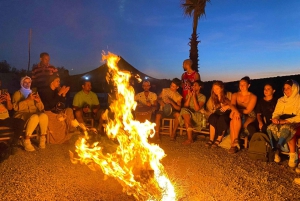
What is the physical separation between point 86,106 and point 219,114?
3.88 m

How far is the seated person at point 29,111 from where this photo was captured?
697cm

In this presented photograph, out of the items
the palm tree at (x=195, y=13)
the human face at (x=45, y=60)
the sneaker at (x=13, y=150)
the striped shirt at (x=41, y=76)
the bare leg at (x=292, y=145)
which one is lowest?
the sneaker at (x=13, y=150)

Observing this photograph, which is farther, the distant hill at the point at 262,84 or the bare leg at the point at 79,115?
the distant hill at the point at 262,84

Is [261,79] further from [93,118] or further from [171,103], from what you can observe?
[93,118]

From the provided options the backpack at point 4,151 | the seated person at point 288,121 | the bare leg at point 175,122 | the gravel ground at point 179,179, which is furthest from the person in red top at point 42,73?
the seated person at point 288,121

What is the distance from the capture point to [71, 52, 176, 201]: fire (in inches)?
162

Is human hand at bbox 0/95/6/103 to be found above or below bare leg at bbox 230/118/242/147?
above

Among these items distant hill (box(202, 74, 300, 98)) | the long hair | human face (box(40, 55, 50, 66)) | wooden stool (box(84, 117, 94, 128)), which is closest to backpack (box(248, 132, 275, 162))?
the long hair

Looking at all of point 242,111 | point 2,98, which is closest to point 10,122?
point 2,98

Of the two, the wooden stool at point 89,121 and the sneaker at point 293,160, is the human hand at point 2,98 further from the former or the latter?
the sneaker at point 293,160

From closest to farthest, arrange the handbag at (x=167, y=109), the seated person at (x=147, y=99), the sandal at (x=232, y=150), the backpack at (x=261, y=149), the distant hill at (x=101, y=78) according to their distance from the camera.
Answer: the backpack at (x=261, y=149) → the sandal at (x=232, y=150) → the handbag at (x=167, y=109) → the seated person at (x=147, y=99) → the distant hill at (x=101, y=78)

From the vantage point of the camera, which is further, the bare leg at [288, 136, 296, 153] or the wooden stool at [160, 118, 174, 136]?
the wooden stool at [160, 118, 174, 136]

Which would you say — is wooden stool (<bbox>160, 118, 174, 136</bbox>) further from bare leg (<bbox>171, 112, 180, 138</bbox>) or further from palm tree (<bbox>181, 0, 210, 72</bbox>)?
palm tree (<bbox>181, 0, 210, 72</bbox>)

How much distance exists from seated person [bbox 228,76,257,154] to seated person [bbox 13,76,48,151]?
4668mm
